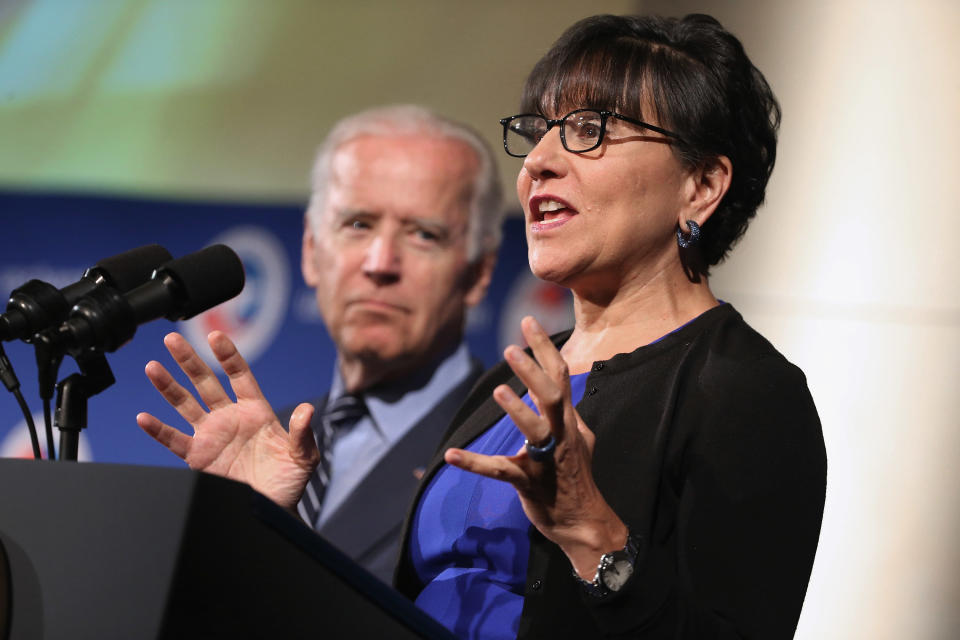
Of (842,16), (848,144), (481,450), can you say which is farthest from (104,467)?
(842,16)

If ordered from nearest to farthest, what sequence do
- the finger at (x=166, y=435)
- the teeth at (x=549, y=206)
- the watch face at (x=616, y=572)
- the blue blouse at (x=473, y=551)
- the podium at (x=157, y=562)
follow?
the podium at (x=157, y=562)
the watch face at (x=616, y=572)
the blue blouse at (x=473, y=551)
the finger at (x=166, y=435)
the teeth at (x=549, y=206)

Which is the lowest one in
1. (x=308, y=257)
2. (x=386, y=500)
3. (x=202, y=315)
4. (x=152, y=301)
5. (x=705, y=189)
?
(x=386, y=500)

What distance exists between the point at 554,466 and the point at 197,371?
2.40 ft

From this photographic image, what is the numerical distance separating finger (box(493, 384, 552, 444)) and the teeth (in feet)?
2.16

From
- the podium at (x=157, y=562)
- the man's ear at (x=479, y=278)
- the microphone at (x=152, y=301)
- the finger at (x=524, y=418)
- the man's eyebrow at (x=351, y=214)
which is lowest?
the podium at (x=157, y=562)

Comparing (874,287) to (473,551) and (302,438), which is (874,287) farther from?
(302,438)

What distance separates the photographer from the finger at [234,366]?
160cm

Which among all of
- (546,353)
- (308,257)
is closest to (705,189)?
(546,353)

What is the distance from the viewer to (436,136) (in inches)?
135

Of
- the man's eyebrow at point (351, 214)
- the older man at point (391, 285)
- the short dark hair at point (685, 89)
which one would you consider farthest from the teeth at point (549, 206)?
Result: the man's eyebrow at point (351, 214)

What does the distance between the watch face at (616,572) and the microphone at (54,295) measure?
692 mm

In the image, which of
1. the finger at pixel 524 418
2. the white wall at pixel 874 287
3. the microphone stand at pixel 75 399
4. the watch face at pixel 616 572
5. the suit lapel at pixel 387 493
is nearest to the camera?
the finger at pixel 524 418

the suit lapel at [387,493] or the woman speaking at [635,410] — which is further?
the suit lapel at [387,493]

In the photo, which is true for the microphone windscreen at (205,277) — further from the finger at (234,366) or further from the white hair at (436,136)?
the white hair at (436,136)
